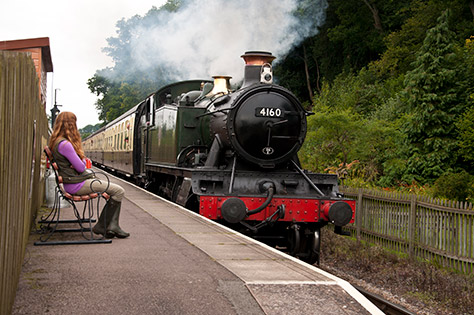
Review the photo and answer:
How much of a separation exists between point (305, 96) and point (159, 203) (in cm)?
3473

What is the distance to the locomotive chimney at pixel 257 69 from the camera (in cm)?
957

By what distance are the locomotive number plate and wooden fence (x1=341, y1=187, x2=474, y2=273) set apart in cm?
Answer: 304

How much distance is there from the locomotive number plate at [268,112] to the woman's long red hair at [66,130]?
366 cm

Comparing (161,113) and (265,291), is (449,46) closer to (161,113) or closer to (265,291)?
(161,113)

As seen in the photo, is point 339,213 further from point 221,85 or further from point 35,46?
point 35,46

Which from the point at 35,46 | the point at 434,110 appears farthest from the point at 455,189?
the point at 35,46

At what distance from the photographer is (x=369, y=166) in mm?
20750

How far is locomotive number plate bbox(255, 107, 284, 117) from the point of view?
9094 millimetres

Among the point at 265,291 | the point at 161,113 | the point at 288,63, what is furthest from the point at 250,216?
the point at 288,63

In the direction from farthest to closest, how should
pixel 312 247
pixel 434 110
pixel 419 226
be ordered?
pixel 434 110, pixel 419 226, pixel 312 247

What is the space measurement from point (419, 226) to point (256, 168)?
3171 millimetres

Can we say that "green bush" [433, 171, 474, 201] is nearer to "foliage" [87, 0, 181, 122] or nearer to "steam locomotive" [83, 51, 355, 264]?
"steam locomotive" [83, 51, 355, 264]

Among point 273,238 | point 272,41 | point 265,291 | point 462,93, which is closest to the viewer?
point 265,291

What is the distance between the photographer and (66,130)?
614 cm
